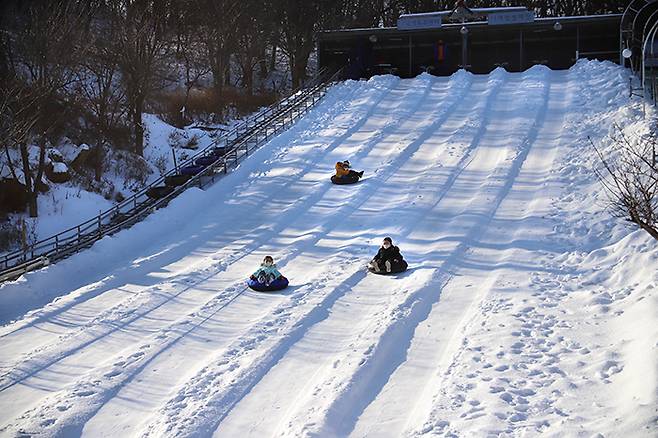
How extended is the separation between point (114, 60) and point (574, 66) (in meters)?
20.7

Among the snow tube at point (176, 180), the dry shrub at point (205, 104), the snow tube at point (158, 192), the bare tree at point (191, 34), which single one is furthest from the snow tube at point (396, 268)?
the bare tree at point (191, 34)

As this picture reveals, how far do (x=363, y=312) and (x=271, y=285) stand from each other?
7.87 feet

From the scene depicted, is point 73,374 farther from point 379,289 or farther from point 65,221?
point 65,221

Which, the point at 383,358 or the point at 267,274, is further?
the point at 267,274

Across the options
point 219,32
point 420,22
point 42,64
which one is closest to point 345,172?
point 42,64

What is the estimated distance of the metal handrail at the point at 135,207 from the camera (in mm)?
20002

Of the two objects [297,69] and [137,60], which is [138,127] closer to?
[137,60]

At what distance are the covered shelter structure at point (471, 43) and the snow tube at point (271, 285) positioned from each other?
79.4 ft

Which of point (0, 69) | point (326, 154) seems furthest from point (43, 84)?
point (326, 154)

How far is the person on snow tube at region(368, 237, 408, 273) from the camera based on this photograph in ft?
56.9

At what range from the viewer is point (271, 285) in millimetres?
16719

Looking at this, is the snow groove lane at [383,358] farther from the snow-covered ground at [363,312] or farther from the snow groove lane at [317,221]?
the snow groove lane at [317,221]

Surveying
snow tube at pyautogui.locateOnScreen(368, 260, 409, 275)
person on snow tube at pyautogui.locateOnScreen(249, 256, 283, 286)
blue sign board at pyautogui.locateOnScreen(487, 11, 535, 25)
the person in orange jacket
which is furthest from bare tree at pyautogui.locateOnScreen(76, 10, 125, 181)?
blue sign board at pyautogui.locateOnScreen(487, 11, 535, 25)

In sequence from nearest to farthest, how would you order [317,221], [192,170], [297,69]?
[317,221] < [192,170] < [297,69]
